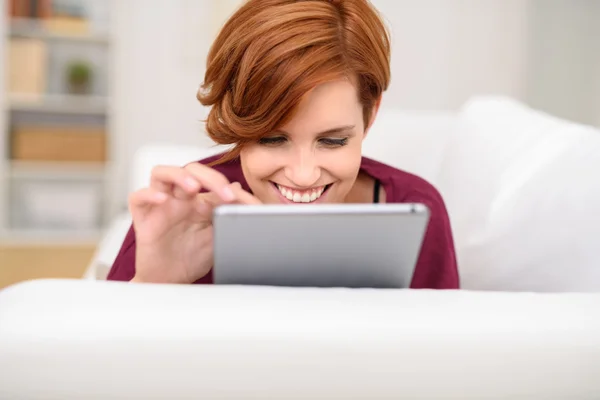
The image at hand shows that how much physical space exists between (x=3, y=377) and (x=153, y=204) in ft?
1.11

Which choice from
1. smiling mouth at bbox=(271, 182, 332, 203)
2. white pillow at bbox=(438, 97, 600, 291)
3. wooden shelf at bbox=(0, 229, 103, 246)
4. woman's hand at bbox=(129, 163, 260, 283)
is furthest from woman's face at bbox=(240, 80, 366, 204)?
wooden shelf at bbox=(0, 229, 103, 246)

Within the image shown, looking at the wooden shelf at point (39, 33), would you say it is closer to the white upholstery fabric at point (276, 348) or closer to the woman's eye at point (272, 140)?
the woman's eye at point (272, 140)

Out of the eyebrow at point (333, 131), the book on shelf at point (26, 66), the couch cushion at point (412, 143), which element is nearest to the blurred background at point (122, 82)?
the book on shelf at point (26, 66)

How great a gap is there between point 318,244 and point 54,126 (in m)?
3.54

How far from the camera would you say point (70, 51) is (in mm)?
3898

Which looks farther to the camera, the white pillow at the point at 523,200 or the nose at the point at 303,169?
the white pillow at the point at 523,200

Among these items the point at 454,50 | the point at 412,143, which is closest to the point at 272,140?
the point at 412,143

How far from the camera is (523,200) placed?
47.2 inches

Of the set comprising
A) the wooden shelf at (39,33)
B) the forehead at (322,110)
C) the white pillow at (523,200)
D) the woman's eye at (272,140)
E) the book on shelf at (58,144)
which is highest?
the wooden shelf at (39,33)

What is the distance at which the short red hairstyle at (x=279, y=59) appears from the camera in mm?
931

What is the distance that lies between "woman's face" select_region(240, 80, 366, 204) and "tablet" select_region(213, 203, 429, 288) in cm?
28

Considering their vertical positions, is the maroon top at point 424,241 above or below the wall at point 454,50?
below

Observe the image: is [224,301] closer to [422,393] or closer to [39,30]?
[422,393]

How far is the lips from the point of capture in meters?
1.00
